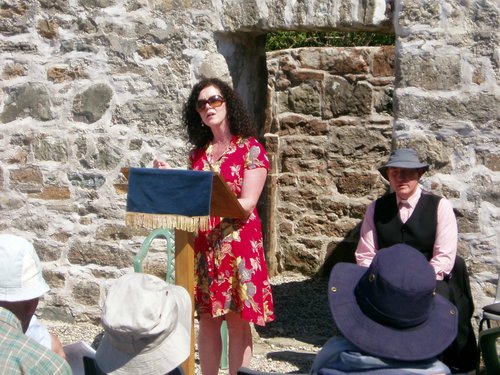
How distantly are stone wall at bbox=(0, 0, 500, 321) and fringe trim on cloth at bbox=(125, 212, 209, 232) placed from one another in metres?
1.54

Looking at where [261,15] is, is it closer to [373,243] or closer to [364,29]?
[364,29]

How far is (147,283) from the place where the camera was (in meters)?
2.59

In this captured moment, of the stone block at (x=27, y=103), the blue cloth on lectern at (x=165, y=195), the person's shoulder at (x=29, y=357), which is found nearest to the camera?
the person's shoulder at (x=29, y=357)

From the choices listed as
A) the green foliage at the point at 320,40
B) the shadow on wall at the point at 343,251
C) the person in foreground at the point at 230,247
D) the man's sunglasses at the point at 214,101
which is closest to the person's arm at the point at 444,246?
the person in foreground at the point at 230,247

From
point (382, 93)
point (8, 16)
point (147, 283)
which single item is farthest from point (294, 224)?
point (147, 283)

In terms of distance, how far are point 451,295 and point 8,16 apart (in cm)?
325

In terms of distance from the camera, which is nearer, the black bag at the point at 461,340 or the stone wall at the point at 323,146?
the black bag at the point at 461,340

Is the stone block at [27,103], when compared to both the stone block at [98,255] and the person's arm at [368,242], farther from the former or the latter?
the person's arm at [368,242]

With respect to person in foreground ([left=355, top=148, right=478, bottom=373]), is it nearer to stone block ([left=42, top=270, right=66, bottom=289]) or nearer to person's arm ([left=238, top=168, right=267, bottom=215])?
person's arm ([left=238, top=168, right=267, bottom=215])

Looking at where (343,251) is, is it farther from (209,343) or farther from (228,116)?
(228,116)

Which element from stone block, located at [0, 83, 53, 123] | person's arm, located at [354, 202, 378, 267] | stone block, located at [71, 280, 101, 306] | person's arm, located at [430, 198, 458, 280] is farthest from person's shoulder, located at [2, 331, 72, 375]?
stone block, located at [0, 83, 53, 123]

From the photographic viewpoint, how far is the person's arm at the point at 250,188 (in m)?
4.05

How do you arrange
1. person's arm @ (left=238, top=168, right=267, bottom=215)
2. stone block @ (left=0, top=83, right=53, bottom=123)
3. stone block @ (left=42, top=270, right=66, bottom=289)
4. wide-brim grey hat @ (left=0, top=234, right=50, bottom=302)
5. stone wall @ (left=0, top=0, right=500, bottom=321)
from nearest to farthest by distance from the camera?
wide-brim grey hat @ (left=0, top=234, right=50, bottom=302) < person's arm @ (left=238, top=168, right=267, bottom=215) < stone wall @ (left=0, top=0, right=500, bottom=321) < stone block @ (left=0, top=83, right=53, bottom=123) < stone block @ (left=42, top=270, right=66, bottom=289)

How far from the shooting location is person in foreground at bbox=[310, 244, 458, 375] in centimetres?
238
